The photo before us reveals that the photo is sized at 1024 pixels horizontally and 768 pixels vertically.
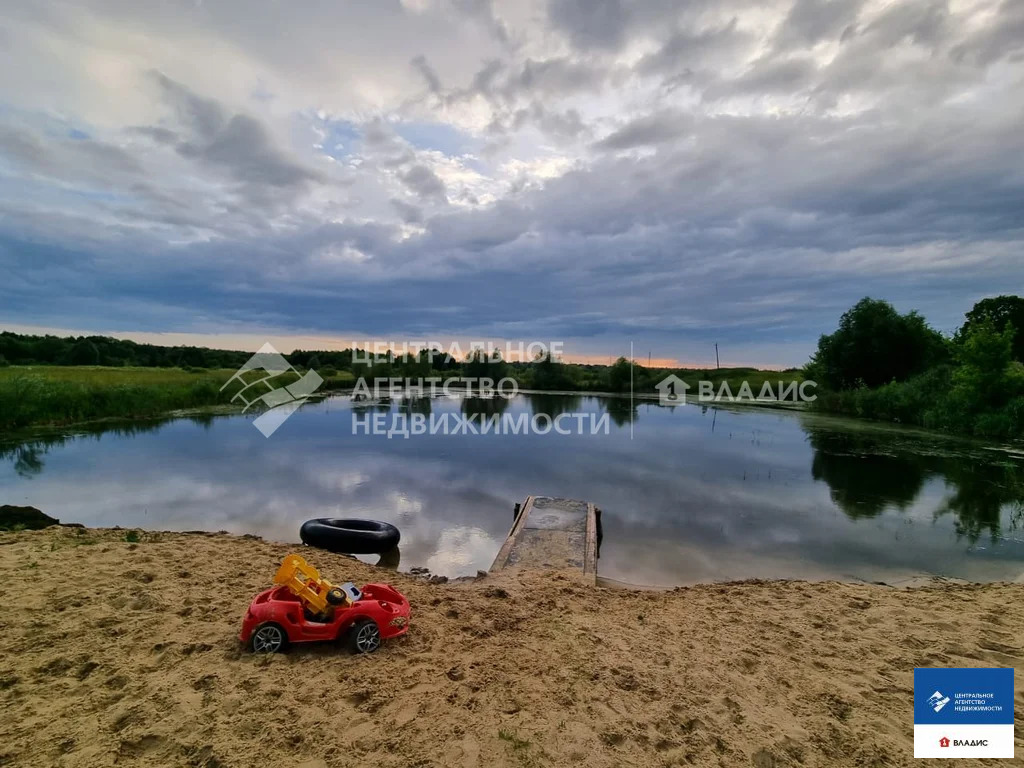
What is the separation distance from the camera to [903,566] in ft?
26.5

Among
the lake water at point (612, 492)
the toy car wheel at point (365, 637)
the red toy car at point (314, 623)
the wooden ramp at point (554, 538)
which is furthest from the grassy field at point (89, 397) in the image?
the toy car wheel at point (365, 637)

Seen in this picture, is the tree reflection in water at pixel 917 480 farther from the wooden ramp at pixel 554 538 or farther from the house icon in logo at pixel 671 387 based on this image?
the house icon in logo at pixel 671 387

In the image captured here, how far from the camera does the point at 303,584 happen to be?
13.9 feet

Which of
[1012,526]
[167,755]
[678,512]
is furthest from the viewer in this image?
[678,512]

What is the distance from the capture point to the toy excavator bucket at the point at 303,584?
4.13 meters

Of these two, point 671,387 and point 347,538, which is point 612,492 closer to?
point 347,538

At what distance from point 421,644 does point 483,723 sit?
51.0 inches

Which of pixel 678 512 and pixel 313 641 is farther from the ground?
pixel 313 641

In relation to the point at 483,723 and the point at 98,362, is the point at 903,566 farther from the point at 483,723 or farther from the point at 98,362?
the point at 98,362

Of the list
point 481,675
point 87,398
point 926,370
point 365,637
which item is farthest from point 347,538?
point 926,370

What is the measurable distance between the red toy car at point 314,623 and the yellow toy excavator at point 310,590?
0.16 ft

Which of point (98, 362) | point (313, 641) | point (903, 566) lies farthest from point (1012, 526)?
point (98, 362)

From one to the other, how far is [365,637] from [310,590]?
65 centimetres

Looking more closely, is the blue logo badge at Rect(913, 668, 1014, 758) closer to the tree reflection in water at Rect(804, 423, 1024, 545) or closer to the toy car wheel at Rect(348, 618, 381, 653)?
the toy car wheel at Rect(348, 618, 381, 653)
